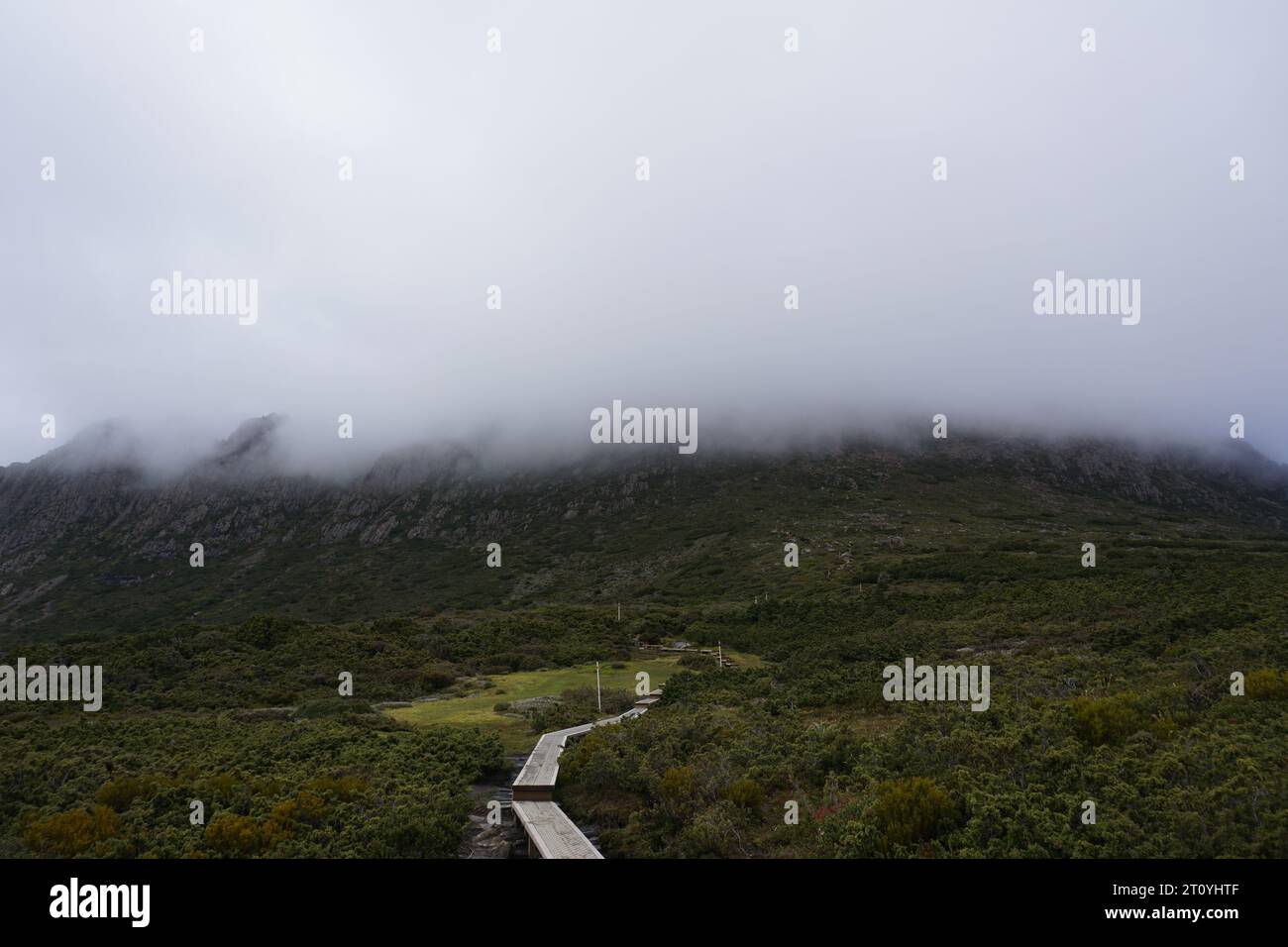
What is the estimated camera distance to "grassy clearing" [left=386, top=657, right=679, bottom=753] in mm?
28281

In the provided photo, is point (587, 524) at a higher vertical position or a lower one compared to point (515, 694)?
higher

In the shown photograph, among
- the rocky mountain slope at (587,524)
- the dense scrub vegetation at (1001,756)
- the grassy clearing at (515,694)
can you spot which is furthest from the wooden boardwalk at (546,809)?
the rocky mountain slope at (587,524)

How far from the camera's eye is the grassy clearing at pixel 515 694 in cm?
2828

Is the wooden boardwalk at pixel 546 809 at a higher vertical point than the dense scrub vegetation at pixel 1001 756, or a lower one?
lower

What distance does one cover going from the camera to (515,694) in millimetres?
36438

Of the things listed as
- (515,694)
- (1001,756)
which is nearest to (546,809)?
(1001,756)

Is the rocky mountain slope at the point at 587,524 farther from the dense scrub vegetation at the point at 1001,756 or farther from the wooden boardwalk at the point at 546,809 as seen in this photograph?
the wooden boardwalk at the point at 546,809

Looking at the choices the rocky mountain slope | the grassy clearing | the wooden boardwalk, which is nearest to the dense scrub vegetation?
the wooden boardwalk

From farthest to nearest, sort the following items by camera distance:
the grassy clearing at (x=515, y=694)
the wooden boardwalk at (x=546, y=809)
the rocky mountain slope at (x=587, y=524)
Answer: the rocky mountain slope at (x=587, y=524) < the grassy clearing at (x=515, y=694) < the wooden boardwalk at (x=546, y=809)

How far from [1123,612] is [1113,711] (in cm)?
2354

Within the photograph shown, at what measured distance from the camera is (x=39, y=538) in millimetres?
183625

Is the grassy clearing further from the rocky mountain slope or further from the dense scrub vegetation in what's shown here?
the rocky mountain slope

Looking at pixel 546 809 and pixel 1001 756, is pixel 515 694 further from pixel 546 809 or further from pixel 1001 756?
pixel 1001 756

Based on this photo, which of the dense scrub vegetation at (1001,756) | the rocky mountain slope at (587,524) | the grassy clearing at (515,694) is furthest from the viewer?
the rocky mountain slope at (587,524)
